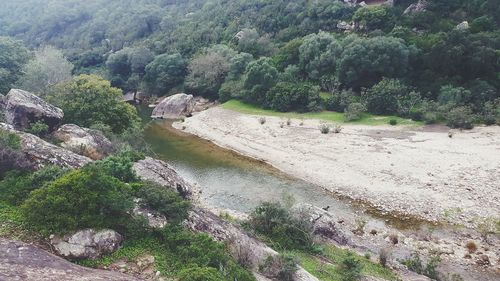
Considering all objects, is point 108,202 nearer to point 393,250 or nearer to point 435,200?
point 393,250

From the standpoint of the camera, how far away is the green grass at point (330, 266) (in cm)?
1612

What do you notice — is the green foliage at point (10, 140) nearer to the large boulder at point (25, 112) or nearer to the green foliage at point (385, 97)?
the large boulder at point (25, 112)

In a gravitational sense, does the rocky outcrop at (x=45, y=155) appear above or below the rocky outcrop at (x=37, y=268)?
above

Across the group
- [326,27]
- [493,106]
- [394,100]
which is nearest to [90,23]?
[326,27]

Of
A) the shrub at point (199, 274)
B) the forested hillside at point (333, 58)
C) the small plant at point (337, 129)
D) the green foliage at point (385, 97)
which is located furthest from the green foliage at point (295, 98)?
the shrub at point (199, 274)

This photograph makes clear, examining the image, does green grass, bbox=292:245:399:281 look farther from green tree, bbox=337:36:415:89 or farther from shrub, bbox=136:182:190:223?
green tree, bbox=337:36:415:89

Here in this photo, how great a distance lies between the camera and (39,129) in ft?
77.0

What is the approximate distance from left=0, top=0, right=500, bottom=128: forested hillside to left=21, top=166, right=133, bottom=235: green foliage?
116 feet

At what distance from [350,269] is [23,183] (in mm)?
12958

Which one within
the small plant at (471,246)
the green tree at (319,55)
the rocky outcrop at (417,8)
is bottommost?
the small plant at (471,246)

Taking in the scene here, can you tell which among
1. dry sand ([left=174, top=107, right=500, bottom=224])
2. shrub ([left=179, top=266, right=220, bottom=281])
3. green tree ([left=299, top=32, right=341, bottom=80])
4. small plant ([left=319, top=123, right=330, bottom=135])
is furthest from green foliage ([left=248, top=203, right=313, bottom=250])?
green tree ([left=299, top=32, right=341, bottom=80])

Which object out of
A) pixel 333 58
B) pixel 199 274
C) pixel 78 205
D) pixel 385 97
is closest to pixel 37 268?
pixel 78 205

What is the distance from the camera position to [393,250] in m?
21.6

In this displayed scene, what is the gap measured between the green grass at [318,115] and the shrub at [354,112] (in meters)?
0.52
